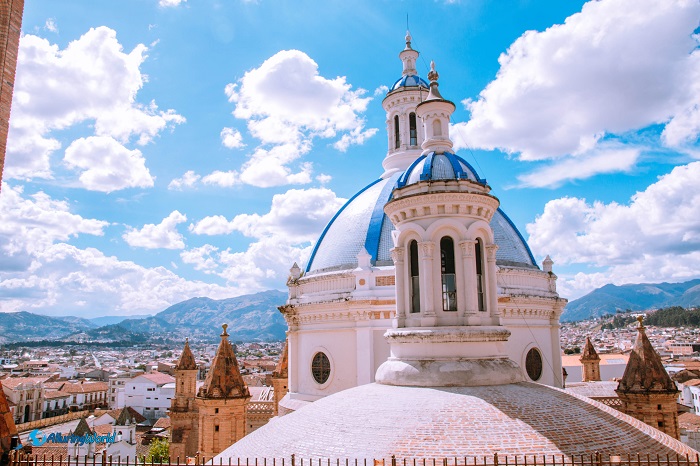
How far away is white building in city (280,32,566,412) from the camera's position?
12867 mm

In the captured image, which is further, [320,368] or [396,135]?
[396,135]

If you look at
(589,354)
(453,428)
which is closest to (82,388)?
(589,354)

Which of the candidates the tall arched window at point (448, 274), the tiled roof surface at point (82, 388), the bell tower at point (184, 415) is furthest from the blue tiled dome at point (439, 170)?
the tiled roof surface at point (82, 388)

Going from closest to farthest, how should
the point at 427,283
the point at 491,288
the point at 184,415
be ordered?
the point at 427,283 → the point at 491,288 → the point at 184,415

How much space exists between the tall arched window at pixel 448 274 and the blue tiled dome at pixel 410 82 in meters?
15.8

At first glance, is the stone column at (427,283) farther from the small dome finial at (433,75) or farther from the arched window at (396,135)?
the arched window at (396,135)

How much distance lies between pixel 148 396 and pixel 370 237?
8175 cm

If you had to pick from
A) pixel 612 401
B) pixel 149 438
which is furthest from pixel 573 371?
pixel 149 438

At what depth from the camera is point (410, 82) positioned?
27.6 m

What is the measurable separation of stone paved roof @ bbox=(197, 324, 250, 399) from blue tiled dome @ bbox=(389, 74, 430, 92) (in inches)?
575

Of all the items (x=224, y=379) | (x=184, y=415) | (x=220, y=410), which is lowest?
(x=184, y=415)

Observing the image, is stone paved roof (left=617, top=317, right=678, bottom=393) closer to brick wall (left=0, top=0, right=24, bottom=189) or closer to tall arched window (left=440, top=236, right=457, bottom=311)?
tall arched window (left=440, top=236, right=457, bottom=311)

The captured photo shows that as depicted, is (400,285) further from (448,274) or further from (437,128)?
(437,128)

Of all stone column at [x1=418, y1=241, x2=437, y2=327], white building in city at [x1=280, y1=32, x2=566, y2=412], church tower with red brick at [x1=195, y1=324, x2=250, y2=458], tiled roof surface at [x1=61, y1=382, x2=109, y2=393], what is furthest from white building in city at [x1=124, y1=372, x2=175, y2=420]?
stone column at [x1=418, y1=241, x2=437, y2=327]
